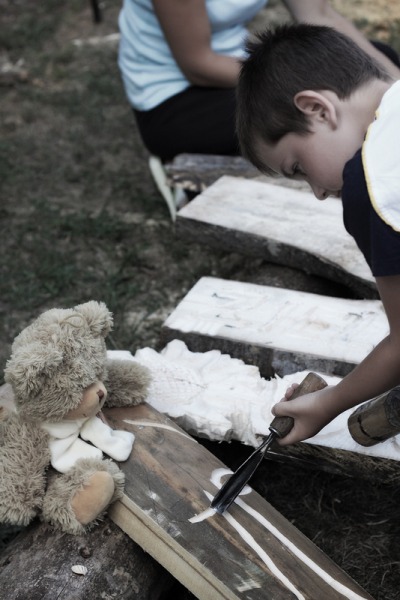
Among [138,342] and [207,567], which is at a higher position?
[207,567]

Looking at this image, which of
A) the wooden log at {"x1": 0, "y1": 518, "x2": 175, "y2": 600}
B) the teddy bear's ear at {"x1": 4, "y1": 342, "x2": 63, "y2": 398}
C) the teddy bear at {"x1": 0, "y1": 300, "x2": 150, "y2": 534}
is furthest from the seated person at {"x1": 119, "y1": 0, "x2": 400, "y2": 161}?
the wooden log at {"x1": 0, "y1": 518, "x2": 175, "y2": 600}

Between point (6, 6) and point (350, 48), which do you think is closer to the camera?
point (350, 48)

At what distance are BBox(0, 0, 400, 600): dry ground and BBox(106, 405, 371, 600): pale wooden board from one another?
0.36 meters

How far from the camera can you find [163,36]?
3.11 m

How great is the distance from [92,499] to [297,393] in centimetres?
53

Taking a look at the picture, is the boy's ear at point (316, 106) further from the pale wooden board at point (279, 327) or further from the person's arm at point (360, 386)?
the pale wooden board at point (279, 327)

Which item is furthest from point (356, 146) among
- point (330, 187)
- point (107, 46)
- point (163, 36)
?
point (107, 46)

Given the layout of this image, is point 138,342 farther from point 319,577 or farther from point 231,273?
point 319,577

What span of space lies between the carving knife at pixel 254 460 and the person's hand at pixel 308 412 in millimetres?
17

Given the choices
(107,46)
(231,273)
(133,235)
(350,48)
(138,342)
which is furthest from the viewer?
(107,46)

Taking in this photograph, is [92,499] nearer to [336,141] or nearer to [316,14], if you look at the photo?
[336,141]

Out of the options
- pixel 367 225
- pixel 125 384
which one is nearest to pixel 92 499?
pixel 125 384

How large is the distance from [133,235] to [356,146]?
1886mm

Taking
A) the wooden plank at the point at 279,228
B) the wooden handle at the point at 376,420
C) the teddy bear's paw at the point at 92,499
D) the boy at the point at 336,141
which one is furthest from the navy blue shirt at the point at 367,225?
the wooden plank at the point at 279,228
